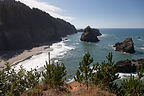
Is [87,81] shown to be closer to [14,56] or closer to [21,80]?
[21,80]

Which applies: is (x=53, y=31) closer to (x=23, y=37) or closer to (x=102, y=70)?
(x=23, y=37)

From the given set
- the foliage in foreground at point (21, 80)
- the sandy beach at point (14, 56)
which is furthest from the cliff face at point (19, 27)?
the foliage in foreground at point (21, 80)

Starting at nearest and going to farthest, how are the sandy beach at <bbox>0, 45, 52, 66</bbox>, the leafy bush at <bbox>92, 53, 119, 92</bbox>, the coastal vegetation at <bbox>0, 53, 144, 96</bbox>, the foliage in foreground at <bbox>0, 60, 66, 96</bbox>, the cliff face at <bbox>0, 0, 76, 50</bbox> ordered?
the foliage in foreground at <bbox>0, 60, 66, 96</bbox> < the coastal vegetation at <bbox>0, 53, 144, 96</bbox> < the leafy bush at <bbox>92, 53, 119, 92</bbox> < the sandy beach at <bbox>0, 45, 52, 66</bbox> < the cliff face at <bbox>0, 0, 76, 50</bbox>

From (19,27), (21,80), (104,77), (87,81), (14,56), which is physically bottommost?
(14,56)

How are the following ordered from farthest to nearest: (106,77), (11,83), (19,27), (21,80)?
(19,27), (106,77), (21,80), (11,83)

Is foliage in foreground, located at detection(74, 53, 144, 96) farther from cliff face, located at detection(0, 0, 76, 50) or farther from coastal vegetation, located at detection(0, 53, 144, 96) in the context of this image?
cliff face, located at detection(0, 0, 76, 50)

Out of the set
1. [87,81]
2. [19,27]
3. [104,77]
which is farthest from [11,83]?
[19,27]

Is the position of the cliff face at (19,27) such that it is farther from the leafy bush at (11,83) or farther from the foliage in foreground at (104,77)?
the foliage in foreground at (104,77)

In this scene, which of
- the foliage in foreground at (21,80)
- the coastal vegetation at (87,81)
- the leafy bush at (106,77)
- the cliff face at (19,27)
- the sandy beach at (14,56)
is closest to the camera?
the foliage in foreground at (21,80)

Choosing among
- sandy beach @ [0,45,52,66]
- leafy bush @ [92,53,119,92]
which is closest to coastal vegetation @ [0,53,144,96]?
leafy bush @ [92,53,119,92]

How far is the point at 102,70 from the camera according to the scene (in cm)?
1284

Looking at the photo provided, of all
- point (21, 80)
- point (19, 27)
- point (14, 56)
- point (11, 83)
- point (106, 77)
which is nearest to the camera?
point (11, 83)

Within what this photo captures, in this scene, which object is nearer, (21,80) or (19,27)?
(21,80)

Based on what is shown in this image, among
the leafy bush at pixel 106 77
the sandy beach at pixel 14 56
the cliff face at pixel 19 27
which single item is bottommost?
the sandy beach at pixel 14 56
